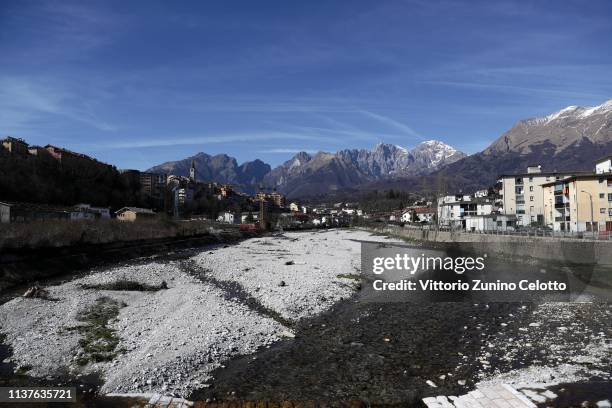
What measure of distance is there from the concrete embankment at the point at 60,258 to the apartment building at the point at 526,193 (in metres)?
81.2

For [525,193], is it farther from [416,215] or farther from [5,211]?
[5,211]

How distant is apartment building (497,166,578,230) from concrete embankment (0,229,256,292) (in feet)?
266

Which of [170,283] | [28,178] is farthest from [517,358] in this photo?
[28,178]

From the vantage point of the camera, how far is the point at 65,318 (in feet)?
57.3

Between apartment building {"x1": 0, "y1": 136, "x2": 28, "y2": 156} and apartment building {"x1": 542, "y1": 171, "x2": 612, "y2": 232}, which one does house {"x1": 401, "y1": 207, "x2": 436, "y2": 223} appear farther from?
apartment building {"x1": 0, "y1": 136, "x2": 28, "y2": 156}

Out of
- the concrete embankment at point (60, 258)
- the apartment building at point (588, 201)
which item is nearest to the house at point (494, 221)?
the apartment building at point (588, 201)

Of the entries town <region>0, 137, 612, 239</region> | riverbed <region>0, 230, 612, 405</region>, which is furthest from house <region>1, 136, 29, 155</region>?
riverbed <region>0, 230, 612, 405</region>

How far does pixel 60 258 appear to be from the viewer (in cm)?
3553

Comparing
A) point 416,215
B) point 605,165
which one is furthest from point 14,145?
point 416,215

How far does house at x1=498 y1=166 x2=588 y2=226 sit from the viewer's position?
98625mm

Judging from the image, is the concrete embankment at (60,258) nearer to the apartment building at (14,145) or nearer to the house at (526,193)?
the apartment building at (14,145)

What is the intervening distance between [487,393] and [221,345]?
8526 millimetres

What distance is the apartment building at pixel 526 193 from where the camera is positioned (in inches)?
3884

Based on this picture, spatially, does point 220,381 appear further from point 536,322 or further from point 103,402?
point 536,322
